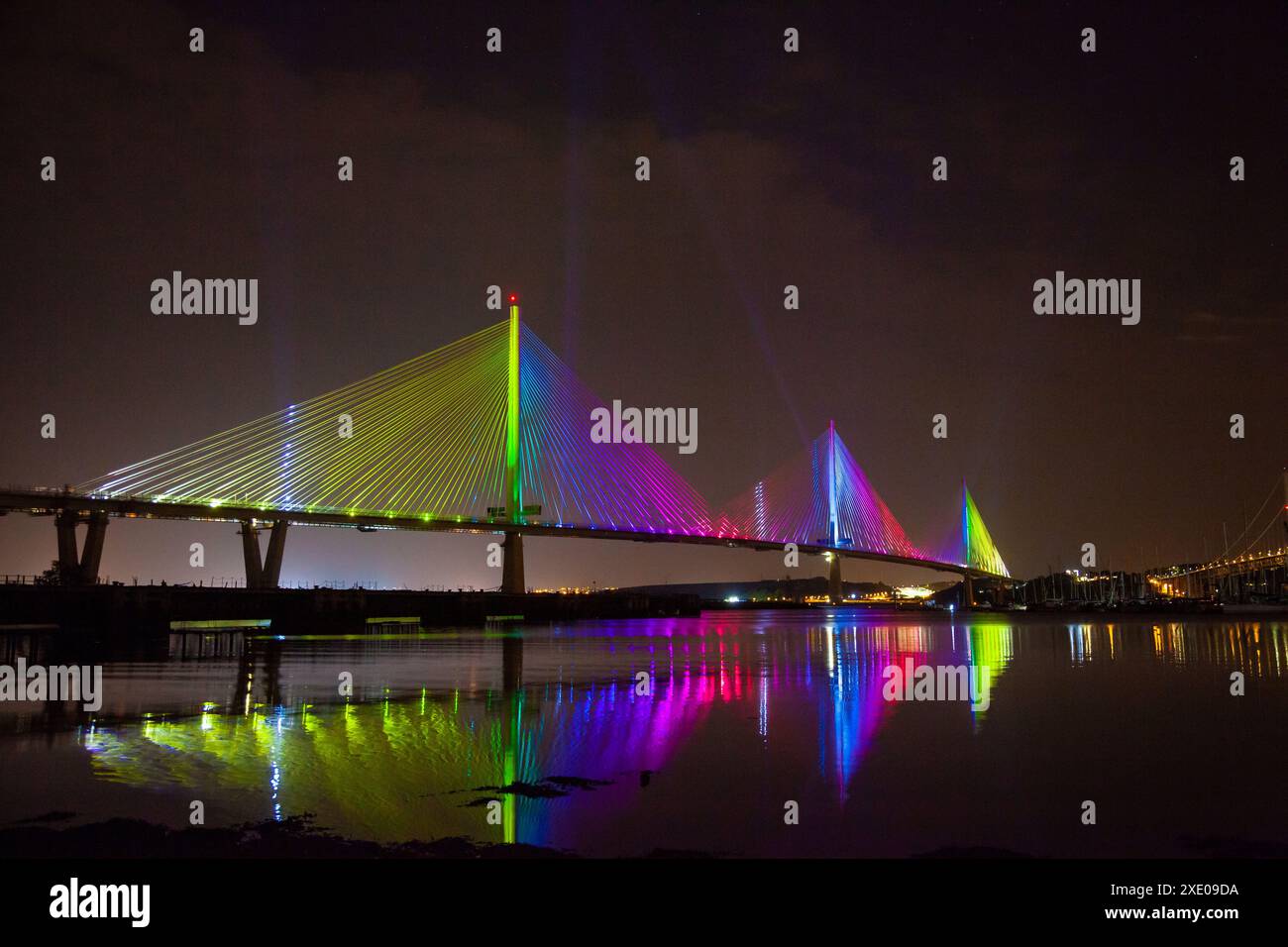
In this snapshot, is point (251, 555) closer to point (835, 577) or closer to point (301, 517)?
point (301, 517)

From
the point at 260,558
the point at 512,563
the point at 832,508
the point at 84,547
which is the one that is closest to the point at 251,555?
the point at 260,558

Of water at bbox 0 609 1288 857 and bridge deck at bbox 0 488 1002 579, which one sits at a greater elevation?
bridge deck at bbox 0 488 1002 579

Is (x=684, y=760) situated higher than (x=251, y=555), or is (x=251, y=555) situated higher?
(x=251, y=555)

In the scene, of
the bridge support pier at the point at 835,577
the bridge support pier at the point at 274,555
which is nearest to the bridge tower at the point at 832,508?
the bridge support pier at the point at 835,577

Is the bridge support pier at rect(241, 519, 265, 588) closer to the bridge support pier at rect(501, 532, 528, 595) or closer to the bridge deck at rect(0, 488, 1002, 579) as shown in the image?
the bridge deck at rect(0, 488, 1002, 579)

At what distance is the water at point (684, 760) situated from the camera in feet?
33.4

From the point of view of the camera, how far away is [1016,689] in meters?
23.7

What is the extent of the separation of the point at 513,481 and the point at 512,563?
6.81m

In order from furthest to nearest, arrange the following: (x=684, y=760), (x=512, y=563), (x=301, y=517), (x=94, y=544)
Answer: (x=512, y=563) < (x=301, y=517) < (x=94, y=544) < (x=684, y=760)

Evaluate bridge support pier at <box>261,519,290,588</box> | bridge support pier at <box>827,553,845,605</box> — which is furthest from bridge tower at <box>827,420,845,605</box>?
bridge support pier at <box>261,519,290,588</box>

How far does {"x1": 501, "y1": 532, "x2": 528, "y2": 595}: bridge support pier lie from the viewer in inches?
2844

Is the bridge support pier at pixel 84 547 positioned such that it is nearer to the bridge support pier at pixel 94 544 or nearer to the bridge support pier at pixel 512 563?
the bridge support pier at pixel 94 544

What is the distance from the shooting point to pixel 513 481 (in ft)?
225
